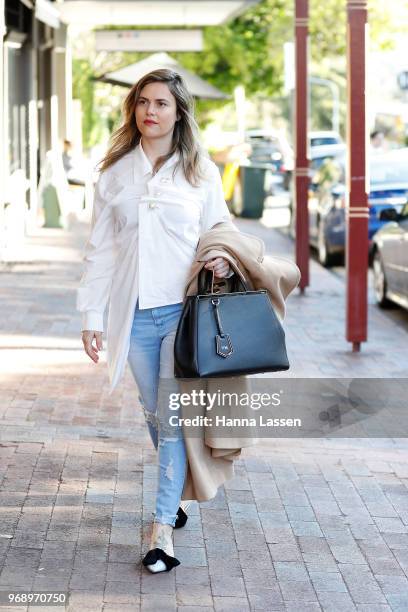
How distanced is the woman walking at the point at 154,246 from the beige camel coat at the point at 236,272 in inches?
1.9

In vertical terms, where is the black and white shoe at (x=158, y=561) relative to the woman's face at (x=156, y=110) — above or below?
below

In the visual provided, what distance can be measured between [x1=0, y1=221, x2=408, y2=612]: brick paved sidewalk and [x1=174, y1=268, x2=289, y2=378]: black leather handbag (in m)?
0.85

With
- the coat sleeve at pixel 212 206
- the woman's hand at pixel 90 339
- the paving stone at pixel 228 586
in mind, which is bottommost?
the paving stone at pixel 228 586

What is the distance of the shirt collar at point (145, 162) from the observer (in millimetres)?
5328

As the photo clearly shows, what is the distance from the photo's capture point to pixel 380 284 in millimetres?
14391

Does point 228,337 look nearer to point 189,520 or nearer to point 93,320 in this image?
point 93,320

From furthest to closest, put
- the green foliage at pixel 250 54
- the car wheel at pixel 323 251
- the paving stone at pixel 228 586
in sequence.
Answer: the green foliage at pixel 250 54 < the car wheel at pixel 323 251 < the paving stone at pixel 228 586

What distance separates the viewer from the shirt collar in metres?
5.33

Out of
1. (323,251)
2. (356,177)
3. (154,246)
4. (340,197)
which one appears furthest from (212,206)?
(323,251)

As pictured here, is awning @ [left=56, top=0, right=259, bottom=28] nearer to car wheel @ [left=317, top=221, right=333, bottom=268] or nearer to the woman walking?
car wheel @ [left=317, top=221, right=333, bottom=268]

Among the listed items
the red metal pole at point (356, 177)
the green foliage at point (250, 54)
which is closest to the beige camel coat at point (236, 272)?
the red metal pole at point (356, 177)

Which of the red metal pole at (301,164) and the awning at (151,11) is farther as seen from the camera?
the awning at (151,11)

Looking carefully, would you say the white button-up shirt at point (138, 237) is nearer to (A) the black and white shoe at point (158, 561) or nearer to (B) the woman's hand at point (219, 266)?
(B) the woman's hand at point (219, 266)

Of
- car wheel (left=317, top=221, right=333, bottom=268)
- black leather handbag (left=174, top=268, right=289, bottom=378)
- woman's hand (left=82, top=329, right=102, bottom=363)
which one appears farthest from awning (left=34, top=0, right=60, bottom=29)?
black leather handbag (left=174, top=268, right=289, bottom=378)
